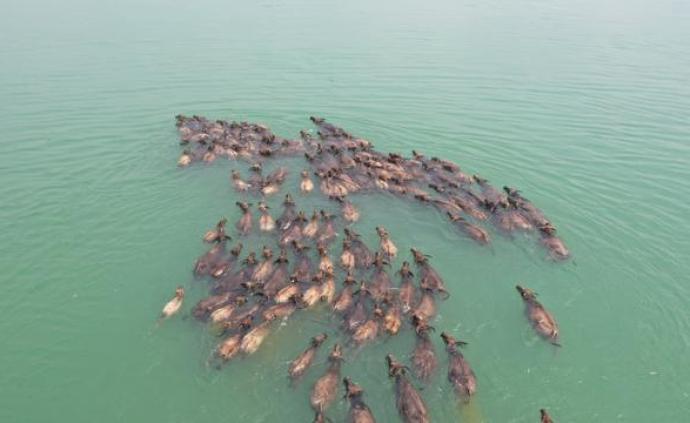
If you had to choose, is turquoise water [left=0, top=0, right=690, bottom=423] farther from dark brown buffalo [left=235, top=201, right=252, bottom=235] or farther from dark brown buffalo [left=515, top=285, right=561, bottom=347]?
dark brown buffalo [left=235, top=201, right=252, bottom=235]

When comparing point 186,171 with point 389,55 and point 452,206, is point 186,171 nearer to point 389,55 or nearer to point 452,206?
point 452,206

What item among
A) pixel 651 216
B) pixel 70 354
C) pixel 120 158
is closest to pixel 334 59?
pixel 120 158

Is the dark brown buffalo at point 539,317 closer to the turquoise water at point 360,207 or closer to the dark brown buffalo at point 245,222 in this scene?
the turquoise water at point 360,207

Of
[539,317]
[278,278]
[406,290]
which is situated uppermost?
[539,317]

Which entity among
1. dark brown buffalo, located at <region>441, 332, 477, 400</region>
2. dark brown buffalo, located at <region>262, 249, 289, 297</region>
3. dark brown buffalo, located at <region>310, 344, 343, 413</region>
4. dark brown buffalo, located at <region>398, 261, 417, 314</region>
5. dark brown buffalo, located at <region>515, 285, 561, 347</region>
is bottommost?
dark brown buffalo, located at <region>310, 344, 343, 413</region>

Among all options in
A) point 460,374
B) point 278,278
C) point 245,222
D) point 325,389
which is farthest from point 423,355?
point 245,222

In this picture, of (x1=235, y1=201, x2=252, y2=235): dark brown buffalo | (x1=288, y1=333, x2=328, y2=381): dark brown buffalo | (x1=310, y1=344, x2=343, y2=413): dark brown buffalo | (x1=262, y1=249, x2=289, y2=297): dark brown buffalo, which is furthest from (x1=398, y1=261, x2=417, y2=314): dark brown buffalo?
(x1=235, y1=201, x2=252, y2=235): dark brown buffalo

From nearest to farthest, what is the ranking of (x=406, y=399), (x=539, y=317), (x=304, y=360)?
1. (x=406, y=399)
2. (x=304, y=360)
3. (x=539, y=317)

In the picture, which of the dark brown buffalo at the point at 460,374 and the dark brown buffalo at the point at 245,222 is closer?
the dark brown buffalo at the point at 460,374

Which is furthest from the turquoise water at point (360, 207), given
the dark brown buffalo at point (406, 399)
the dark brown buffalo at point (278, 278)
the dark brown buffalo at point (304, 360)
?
the dark brown buffalo at point (278, 278)

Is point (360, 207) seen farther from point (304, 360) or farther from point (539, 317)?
point (304, 360)
